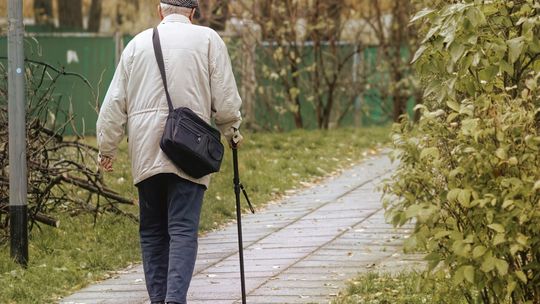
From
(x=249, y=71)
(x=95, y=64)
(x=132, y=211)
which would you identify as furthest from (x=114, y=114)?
(x=95, y=64)

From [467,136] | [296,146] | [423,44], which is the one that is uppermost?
[423,44]

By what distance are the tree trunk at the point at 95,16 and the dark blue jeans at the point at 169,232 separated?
62.4ft

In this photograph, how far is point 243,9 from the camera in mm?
18359

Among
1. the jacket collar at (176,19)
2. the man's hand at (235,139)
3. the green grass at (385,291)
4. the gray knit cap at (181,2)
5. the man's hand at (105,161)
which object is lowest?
the green grass at (385,291)

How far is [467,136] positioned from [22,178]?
4045mm

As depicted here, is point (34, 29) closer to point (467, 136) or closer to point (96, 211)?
point (96, 211)

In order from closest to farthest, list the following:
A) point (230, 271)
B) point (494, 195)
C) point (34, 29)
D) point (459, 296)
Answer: point (494, 195) < point (459, 296) < point (230, 271) < point (34, 29)

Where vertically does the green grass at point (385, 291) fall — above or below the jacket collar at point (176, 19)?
below

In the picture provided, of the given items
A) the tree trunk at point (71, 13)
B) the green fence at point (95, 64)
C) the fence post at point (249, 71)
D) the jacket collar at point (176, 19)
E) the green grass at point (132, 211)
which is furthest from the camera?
the tree trunk at point (71, 13)

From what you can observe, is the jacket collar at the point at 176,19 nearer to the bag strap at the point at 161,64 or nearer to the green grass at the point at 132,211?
the bag strap at the point at 161,64

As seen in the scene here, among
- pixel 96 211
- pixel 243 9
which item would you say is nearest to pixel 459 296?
pixel 96 211

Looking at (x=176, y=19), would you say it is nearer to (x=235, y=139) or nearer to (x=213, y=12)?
(x=235, y=139)

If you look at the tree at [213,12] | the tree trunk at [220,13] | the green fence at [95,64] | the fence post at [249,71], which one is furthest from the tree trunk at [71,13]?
the fence post at [249,71]

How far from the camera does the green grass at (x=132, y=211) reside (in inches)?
309
